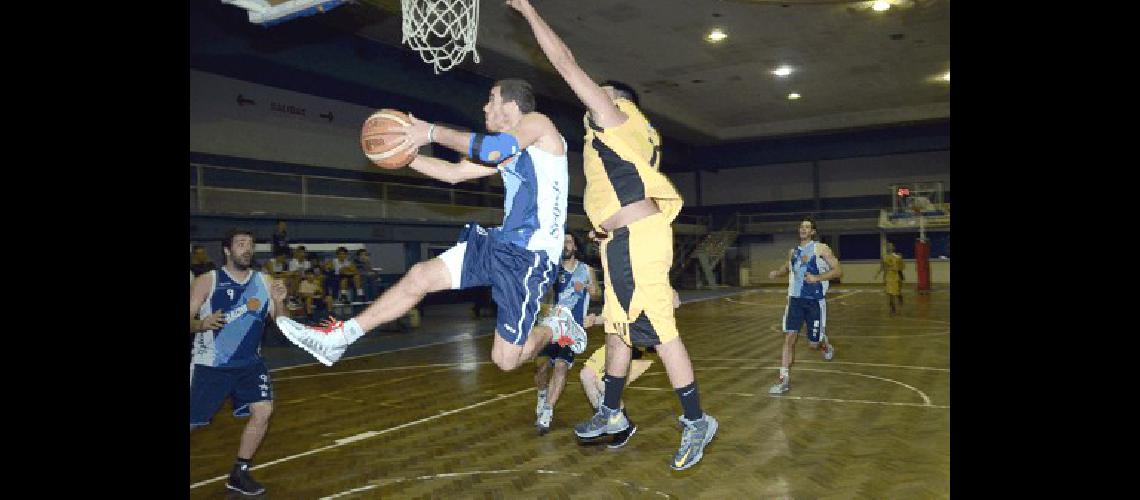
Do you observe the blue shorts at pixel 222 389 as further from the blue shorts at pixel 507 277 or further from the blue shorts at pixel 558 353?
Result: the blue shorts at pixel 558 353

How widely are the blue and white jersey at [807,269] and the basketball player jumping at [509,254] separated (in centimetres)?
413

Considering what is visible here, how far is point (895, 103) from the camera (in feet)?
82.3

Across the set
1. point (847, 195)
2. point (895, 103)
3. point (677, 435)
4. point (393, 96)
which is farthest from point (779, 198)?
point (677, 435)

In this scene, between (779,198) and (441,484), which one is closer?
(441,484)

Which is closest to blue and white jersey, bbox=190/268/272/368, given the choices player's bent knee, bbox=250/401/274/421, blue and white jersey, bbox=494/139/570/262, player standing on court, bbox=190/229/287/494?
player standing on court, bbox=190/229/287/494

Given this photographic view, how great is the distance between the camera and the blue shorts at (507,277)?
3.45 metres

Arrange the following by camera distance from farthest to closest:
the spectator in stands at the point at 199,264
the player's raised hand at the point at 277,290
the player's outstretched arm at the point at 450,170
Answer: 1. the spectator in stands at the point at 199,264
2. the player's raised hand at the point at 277,290
3. the player's outstretched arm at the point at 450,170

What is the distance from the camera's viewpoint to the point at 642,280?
401 centimetres

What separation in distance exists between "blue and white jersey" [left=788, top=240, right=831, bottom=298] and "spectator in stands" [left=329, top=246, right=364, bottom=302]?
864 centimetres

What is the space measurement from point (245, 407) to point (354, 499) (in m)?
0.85

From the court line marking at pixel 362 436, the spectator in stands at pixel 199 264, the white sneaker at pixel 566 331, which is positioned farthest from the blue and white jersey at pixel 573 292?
the spectator in stands at pixel 199 264

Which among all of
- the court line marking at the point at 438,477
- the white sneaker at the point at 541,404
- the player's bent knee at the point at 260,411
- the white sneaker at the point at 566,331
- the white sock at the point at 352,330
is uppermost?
the white sock at the point at 352,330

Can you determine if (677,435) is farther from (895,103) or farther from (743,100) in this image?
(895,103)

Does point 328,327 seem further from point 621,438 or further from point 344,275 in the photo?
point 344,275
